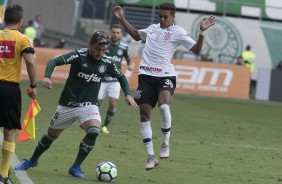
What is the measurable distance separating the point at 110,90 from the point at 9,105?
8593 mm

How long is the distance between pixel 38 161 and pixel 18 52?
A: 9.73 feet

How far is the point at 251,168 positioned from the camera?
1343 cm

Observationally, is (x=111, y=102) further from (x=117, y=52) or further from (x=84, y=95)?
(x=84, y=95)

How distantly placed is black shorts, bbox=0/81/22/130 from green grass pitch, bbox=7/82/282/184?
91 cm

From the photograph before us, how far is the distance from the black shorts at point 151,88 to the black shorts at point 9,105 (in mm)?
3079

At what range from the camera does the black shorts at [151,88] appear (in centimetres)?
1281

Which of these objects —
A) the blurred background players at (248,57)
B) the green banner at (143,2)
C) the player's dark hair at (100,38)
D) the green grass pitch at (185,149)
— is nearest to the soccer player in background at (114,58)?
the green grass pitch at (185,149)

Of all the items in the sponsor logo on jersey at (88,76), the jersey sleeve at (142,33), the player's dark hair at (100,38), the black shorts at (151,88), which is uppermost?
the player's dark hair at (100,38)

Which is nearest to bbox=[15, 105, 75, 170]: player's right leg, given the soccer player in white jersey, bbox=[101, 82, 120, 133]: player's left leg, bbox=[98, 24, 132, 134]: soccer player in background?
the soccer player in white jersey

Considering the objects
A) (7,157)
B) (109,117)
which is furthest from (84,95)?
(109,117)

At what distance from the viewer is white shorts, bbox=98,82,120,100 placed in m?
18.5

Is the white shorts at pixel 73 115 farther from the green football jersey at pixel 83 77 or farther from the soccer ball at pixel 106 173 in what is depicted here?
the soccer ball at pixel 106 173

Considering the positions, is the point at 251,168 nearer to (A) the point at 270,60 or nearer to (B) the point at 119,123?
(B) the point at 119,123

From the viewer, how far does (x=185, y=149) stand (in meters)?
15.8
